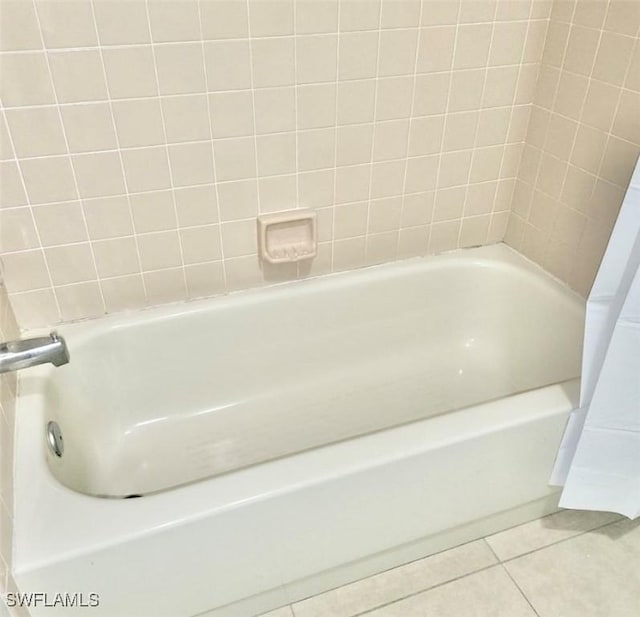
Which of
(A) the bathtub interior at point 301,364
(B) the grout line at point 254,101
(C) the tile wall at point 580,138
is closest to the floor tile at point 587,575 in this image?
(A) the bathtub interior at point 301,364

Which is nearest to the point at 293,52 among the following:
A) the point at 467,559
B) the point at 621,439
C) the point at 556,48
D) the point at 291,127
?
the point at 291,127

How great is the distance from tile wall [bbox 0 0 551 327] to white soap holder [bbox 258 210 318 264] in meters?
0.03

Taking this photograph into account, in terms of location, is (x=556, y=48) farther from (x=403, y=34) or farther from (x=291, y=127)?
(x=291, y=127)

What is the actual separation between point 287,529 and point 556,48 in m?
1.32

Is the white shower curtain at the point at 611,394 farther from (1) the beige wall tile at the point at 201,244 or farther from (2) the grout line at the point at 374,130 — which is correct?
(1) the beige wall tile at the point at 201,244

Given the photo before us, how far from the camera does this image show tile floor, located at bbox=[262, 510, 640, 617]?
134 cm

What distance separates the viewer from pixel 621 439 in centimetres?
132

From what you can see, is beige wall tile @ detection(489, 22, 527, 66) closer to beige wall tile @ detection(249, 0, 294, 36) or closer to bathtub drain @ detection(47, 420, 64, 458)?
beige wall tile @ detection(249, 0, 294, 36)

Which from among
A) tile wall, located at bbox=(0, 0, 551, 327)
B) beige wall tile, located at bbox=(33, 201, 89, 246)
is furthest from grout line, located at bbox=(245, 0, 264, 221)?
beige wall tile, located at bbox=(33, 201, 89, 246)

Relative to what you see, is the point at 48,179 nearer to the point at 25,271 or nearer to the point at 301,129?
the point at 25,271

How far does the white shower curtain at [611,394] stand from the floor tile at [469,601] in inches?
9.4

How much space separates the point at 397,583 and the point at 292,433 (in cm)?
45

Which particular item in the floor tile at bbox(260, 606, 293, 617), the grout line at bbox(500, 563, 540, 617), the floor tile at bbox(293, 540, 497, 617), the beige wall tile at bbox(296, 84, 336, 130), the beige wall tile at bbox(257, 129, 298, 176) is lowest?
the grout line at bbox(500, 563, 540, 617)

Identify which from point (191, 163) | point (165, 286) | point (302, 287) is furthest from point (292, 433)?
point (191, 163)
